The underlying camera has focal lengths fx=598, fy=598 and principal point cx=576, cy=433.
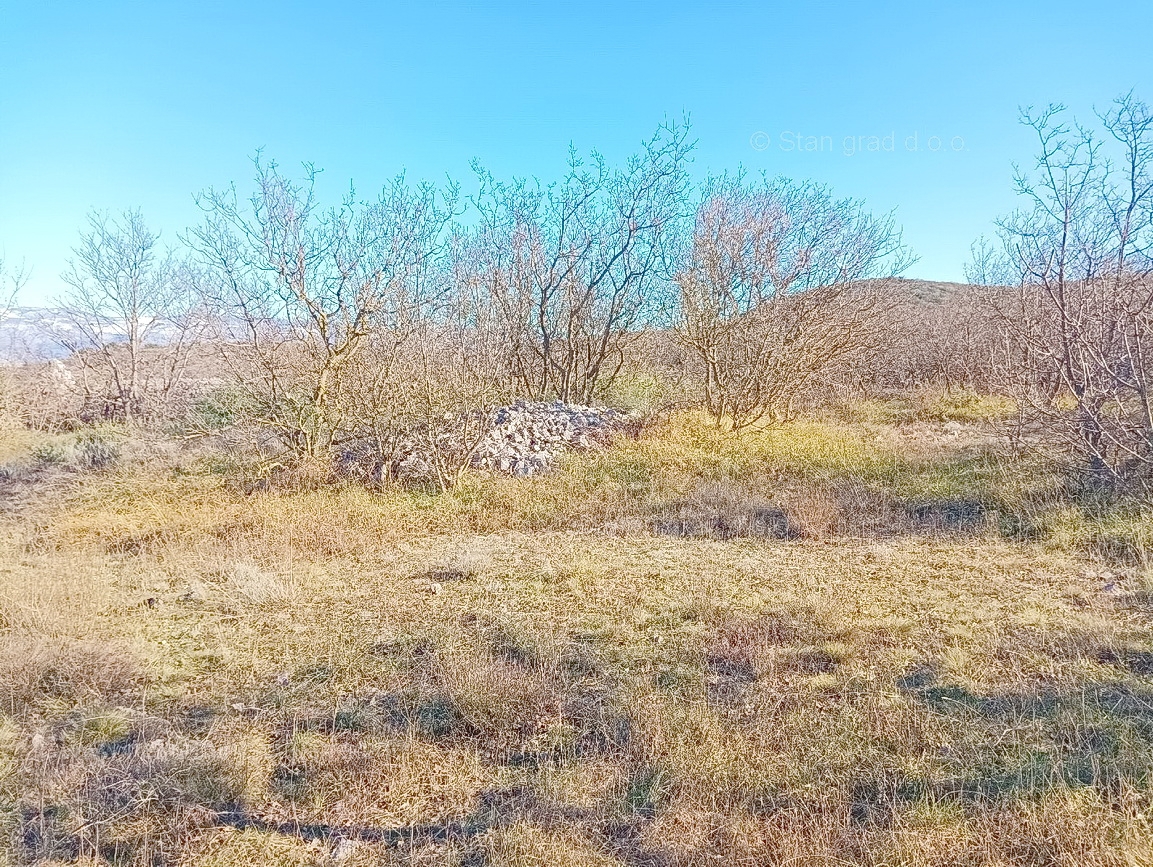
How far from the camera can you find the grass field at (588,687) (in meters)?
2.14

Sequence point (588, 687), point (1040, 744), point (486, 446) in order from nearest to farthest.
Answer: point (1040, 744)
point (588, 687)
point (486, 446)

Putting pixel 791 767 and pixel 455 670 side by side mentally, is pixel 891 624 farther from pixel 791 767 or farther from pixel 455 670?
pixel 455 670

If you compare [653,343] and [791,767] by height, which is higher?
[653,343]

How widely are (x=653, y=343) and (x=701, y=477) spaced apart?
6492mm

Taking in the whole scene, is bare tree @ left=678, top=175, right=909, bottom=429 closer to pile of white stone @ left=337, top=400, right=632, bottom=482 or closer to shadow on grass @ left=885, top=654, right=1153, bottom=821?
pile of white stone @ left=337, top=400, right=632, bottom=482

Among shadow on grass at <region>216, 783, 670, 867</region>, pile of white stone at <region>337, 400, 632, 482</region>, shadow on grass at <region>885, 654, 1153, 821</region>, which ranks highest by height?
pile of white stone at <region>337, 400, 632, 482</region>


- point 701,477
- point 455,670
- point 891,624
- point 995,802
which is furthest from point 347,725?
point 701,477

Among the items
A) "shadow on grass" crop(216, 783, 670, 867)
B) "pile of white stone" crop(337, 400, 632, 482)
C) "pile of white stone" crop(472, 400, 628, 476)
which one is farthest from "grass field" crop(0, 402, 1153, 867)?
"pile of white stone" crop(472, 400, 628, 476)

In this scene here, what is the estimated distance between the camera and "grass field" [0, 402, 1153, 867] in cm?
214

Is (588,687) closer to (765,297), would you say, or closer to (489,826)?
(489,826)

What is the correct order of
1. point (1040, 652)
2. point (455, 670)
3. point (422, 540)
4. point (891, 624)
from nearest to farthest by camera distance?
1. point (455, 670)
2. point (1040, 652)
3. point (891, 624)
4. point (422, 540)

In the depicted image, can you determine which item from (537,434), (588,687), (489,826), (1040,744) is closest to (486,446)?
(537,434)

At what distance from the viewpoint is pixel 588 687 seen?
321 cm

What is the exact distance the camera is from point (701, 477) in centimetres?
854
